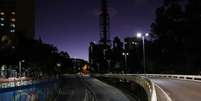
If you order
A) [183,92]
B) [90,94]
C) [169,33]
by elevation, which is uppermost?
[169,33]

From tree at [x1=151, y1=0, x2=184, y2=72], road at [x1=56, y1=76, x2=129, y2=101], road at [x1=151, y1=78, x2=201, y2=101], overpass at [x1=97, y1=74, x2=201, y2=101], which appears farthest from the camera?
tree at [x1=151, y1=0, x2=184, y2=72]

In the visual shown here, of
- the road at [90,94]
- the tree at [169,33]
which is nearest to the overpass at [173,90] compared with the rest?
the road at [90,94]

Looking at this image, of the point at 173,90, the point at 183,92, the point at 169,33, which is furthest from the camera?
the point at 169,33

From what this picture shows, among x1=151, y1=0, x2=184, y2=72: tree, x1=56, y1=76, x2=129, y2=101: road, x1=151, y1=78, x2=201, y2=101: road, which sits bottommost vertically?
x1=56, y1=76, x2=129, y2=101: road

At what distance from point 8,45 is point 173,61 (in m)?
51.4

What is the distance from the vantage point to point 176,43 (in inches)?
4008

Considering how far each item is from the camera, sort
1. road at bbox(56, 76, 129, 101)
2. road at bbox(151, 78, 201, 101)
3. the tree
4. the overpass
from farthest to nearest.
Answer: the tree → road at bbox(56, 76, 129, 101) → road at bbox(151, 78, 201, 101) → the overpass

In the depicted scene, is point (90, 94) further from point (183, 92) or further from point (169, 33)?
point (183, 92)

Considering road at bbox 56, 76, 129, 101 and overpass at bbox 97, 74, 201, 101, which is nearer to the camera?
overpass at bbox 97, 74, 201, 101

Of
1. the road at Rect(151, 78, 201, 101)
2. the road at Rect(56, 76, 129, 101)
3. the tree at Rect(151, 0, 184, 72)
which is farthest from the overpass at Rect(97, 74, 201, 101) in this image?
the tree at Rect(151, 0, 184, 72)

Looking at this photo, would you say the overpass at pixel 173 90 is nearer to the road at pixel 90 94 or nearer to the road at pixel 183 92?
the road at pixel 183 92

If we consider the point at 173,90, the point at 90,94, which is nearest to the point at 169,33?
the point at 90,94

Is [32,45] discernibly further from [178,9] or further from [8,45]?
[178,9]

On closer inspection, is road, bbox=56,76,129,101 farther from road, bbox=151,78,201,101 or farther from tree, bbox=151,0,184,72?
road, bbox=151,78,201,101
